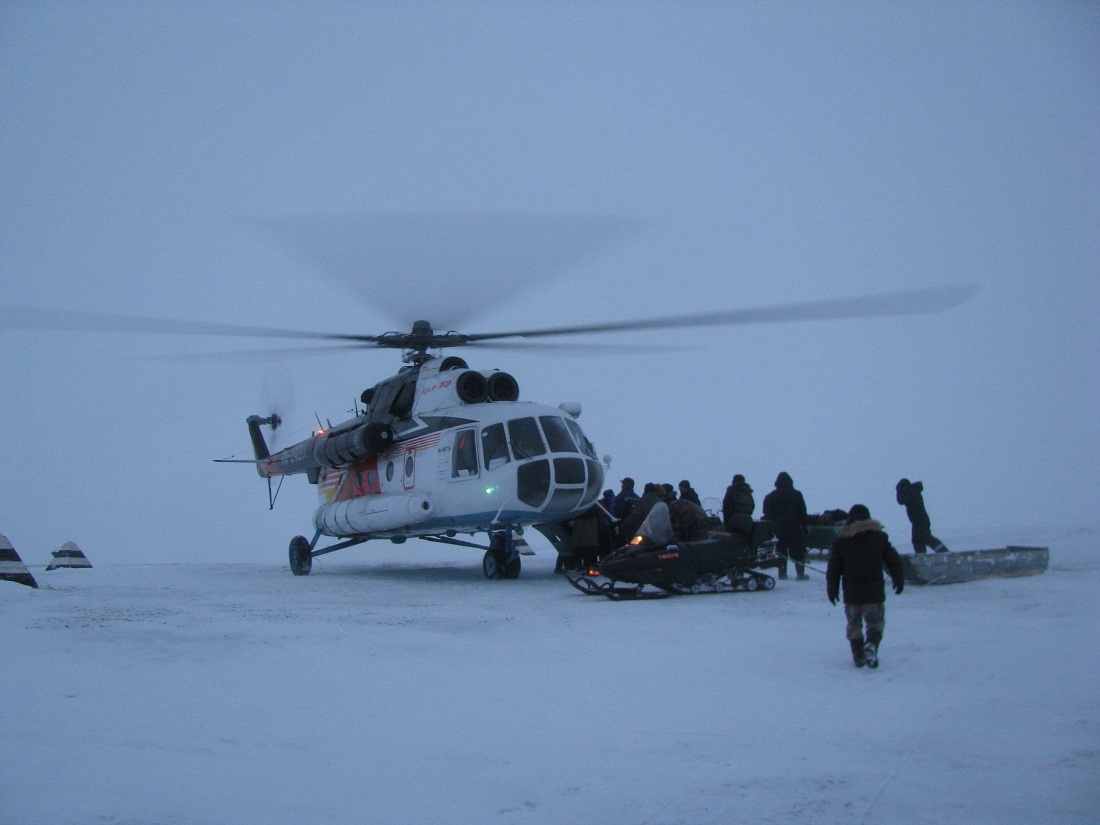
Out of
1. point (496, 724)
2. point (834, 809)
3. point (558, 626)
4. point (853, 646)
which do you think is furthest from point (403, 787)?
point (558, 626)

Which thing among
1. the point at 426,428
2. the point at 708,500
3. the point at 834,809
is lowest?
the point at 834,809

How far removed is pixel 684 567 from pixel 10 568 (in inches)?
328

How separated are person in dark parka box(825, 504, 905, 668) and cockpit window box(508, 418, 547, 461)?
5.95 m

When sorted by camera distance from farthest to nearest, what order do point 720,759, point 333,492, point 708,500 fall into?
point 333,492 < point 708,500 < point 720,759

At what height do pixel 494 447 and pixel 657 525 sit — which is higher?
pixel 494 447

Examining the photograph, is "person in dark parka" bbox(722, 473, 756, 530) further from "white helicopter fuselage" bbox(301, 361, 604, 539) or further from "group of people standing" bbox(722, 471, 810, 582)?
"white helicopter fuselage" bbox(301, 361, 604, 539)

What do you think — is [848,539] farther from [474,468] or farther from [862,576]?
[474,468]

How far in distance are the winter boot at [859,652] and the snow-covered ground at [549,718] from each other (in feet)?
0.51

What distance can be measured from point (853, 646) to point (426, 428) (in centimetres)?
847

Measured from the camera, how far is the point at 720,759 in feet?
12.9

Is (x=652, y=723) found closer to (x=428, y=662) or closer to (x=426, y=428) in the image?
(x=428, y=662)

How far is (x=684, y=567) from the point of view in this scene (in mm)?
9719

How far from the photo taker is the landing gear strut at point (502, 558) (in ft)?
A: 41.7

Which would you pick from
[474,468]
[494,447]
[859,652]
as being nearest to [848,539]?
[859,652]
